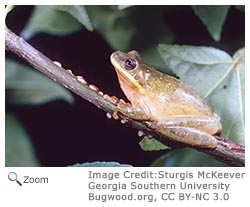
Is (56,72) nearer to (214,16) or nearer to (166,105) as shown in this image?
(166,105)

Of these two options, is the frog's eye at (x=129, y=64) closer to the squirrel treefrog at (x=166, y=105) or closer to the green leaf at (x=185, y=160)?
the squirrel treefrog at (x=166, y=105)

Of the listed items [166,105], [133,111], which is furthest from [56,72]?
[166,105]

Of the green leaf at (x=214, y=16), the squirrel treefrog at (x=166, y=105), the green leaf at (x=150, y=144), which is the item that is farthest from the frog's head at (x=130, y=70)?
the green leaf at (x=214, y=16)

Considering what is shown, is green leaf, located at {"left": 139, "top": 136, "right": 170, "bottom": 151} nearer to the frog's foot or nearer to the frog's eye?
the frog's foot

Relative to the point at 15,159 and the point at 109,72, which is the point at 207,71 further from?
the point at 15,159

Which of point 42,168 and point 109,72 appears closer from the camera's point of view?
point 42,168

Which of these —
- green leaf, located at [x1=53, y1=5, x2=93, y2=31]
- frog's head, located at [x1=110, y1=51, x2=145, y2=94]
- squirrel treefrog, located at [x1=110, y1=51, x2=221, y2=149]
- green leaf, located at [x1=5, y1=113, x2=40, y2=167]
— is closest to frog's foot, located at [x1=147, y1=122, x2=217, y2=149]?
squirrel treefrog, located at [x1=110, y1=51, x2=221, y2=149]

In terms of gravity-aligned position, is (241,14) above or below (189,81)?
above

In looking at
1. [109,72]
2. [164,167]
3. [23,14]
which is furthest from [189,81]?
[23,14]
